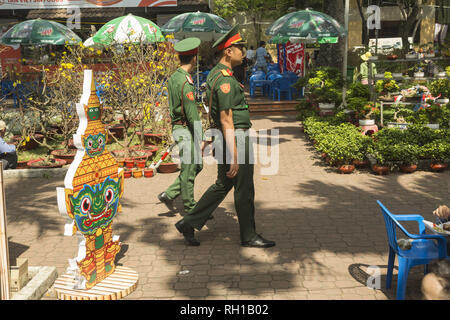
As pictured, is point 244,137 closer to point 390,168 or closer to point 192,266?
point 192,266

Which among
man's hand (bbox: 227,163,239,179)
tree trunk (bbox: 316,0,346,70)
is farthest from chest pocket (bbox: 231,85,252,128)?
tree trunk (bbox: 316,0,346,70)

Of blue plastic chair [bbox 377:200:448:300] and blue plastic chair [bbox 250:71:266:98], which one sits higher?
blue plastic chair [bbox 250:71:266:98]

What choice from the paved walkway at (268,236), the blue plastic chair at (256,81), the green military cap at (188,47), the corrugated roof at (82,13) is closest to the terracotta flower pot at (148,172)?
the paved walkway at (268,236)

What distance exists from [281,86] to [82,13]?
967cm

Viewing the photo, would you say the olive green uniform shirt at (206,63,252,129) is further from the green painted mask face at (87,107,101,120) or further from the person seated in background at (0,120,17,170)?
the person seated in background at (0,120,17,170)

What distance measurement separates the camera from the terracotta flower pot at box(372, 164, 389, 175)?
27.8 feet

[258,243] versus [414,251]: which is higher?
[414,251]

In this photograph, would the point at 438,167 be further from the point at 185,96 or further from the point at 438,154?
the point at 185,96

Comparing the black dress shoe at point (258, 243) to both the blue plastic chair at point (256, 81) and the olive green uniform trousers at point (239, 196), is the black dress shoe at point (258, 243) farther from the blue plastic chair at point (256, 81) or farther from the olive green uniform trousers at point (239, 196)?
the blue plastic chair at point (256, 81)

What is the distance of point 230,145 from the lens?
499cm

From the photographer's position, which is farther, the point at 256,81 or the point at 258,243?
the point at 256,81

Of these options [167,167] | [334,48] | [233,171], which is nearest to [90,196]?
[233,171]

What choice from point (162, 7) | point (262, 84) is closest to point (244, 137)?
point (262, 84)

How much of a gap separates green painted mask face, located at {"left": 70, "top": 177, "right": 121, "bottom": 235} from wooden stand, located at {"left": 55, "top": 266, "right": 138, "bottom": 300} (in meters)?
0.49
